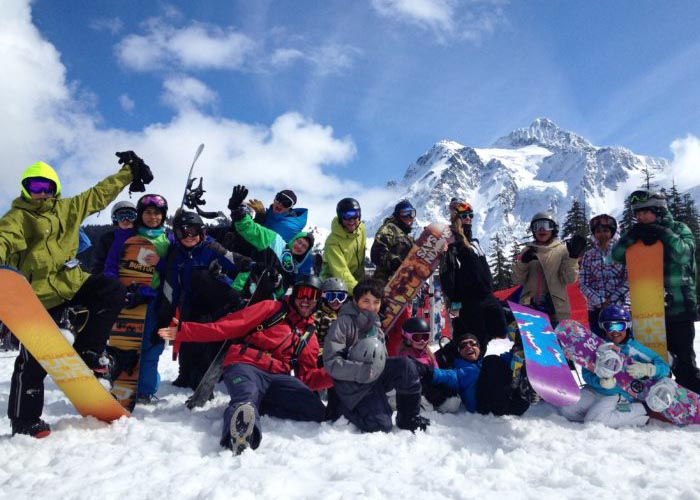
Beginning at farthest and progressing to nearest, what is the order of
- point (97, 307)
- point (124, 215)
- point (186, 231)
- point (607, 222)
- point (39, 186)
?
point (124, 215) < point (607, 222) < point (186, 231) < point (97, 307) < point (39, 186)

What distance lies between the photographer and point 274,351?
4352 millimetres

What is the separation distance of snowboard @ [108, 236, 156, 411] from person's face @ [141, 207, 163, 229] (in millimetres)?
174

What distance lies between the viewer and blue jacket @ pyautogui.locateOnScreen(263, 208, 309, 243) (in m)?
6.19

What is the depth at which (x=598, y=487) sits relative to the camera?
2.74 metres

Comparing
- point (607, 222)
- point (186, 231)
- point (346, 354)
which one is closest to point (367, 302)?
point (346, 354)

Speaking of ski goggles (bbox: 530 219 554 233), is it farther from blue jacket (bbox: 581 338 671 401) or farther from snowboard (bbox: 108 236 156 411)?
snowboard (bbox: 108 236 156 411)

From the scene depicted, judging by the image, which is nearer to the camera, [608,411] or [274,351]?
[608,411]

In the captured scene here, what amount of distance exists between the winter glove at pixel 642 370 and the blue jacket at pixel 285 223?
4.15m

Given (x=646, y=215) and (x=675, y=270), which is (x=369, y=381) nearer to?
(x=675, y=270)

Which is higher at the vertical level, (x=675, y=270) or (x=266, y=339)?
→ (x=675, y=270)

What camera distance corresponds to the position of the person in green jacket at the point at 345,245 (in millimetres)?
5480

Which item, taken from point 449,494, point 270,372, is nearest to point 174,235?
point 270,372

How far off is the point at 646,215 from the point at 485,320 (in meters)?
2.15

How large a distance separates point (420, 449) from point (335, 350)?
1.07 meters
